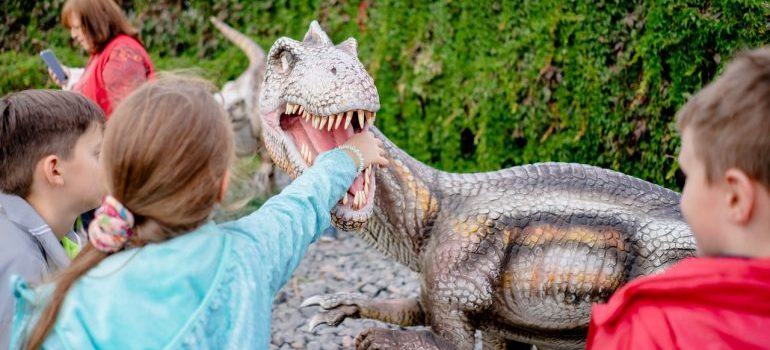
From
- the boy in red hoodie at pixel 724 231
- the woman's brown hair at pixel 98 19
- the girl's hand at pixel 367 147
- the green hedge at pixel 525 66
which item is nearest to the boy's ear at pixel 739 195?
the boy in red hoodie at pixel 724 231

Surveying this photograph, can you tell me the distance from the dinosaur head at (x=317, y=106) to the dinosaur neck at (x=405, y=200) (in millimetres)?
193

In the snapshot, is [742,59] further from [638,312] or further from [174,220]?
[174,220]

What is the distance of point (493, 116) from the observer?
231 inches

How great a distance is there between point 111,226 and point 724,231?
1.18 meters

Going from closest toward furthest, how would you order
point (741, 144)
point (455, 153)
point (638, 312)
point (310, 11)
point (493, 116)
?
1. point (741, 144)
2. point (638, 312)
3. point (493, 116)
4. point (455, 153)
5. point (310, 11)

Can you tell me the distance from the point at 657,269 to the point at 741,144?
1038 mm

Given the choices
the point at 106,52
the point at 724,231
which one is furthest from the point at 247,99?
the point at 724,231

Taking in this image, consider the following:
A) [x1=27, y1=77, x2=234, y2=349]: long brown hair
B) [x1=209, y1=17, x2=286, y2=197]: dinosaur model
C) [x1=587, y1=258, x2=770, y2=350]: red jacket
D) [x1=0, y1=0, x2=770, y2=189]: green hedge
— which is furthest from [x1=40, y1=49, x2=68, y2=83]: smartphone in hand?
[x1=587, y1=258, x2=770, y2=350]: red jacket

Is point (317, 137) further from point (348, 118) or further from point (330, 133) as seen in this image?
point (348, 118)

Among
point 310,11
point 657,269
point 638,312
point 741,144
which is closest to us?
point 741,144

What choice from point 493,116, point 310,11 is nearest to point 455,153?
point 493,116

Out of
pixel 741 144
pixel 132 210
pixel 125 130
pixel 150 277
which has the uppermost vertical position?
pixel 741 144

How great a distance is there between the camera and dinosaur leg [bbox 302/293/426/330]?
2.90 metres

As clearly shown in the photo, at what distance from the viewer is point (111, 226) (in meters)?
1.72
